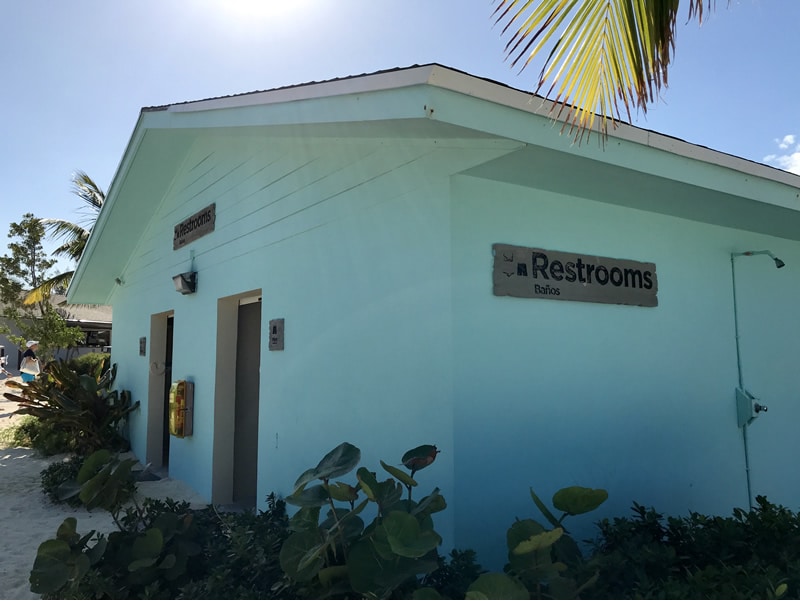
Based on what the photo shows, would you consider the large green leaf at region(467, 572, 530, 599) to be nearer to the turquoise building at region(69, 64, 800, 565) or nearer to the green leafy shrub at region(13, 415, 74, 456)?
the turquoise building at region(69, 64, 800, 565)

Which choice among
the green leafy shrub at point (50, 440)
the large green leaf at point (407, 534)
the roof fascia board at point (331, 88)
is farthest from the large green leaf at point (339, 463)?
the green leafy shrub at point (50, 440)

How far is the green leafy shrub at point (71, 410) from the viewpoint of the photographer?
8.52 meters

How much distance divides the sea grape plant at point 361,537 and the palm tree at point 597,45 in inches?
75.6

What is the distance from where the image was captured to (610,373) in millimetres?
4023

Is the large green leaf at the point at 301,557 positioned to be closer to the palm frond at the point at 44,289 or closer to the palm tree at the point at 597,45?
the palm tree at the point at 597,45

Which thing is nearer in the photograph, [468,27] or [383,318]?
[468,27]

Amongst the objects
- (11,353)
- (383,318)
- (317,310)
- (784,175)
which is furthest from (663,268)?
(11,353)

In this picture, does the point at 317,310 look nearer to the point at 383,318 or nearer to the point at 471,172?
the point at 383,318

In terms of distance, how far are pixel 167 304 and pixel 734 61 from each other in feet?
23.3

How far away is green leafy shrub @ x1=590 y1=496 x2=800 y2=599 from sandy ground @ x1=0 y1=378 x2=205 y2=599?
12.4 feet

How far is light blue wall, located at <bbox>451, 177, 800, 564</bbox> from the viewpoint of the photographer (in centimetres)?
345

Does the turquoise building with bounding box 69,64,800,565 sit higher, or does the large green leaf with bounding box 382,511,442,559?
the turquoise building with bounding box 69,64,800,565

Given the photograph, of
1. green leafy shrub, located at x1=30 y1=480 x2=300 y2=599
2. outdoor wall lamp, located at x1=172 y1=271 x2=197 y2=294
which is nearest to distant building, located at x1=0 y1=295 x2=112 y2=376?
outdoor wall lamp, located at x1=172 y1=271 x2=197 y2=294

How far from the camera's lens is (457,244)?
11.3ft
